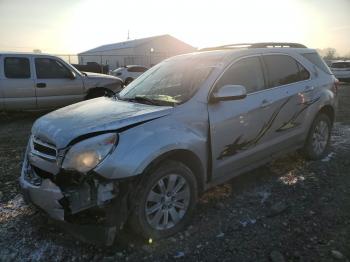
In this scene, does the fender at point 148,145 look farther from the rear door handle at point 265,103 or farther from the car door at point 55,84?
the car door at point 55,84

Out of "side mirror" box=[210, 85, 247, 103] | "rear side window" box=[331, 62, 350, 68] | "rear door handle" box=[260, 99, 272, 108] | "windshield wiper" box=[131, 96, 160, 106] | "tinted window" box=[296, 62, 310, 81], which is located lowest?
"rear side window" box=[331, 62, 350, 68]

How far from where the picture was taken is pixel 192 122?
3.67 metres

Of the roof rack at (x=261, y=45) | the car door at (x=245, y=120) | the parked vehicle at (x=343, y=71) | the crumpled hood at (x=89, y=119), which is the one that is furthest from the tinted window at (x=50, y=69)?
the parked vehicle at (x=343, y=71)

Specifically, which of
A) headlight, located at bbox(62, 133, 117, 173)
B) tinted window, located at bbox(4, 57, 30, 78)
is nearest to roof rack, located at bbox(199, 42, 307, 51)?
headlight, located at bbox(62, 133, 117, 173)

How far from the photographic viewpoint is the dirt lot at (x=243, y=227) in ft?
10.9

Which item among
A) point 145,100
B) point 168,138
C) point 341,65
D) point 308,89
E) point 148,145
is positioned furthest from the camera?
point 341,65

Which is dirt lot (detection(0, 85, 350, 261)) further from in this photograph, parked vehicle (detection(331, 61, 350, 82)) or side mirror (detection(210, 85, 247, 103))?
parked vehicle (detection(331, 61, 350, 82))

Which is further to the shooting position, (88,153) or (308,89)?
(308,89)

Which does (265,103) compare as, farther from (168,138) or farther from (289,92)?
(168,138)

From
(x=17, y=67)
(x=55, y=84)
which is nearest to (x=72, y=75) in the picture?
(x=55, y=84)

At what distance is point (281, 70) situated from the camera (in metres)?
4.95

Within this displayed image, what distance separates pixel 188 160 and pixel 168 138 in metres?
0.42

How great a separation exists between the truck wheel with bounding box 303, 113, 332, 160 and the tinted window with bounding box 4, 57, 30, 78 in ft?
24.0

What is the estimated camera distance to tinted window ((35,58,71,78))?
980 centimetres
